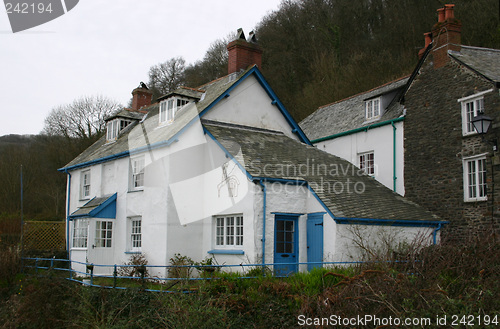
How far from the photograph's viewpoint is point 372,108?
21984 mm

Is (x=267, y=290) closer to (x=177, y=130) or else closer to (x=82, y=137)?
(x=177, y=130)

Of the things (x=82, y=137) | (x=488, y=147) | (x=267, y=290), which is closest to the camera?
(x=267, y=290)

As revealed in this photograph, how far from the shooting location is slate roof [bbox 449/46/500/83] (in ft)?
54.6

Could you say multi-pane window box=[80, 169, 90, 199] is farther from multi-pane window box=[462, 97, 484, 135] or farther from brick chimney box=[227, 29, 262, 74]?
multi-pane window box=[462, 97, 484, 135]

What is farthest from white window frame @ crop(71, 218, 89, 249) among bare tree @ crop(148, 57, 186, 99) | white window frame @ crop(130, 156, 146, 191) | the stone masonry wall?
bare tree @ crop(148, 57, 186, 99)

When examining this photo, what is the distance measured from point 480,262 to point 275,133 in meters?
11.6

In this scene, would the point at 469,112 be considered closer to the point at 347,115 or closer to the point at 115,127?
the point at 347,115

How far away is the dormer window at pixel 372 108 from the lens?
21.7 m

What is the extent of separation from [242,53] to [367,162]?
7675mm

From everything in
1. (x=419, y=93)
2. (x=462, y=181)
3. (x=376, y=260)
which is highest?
(x=419, y=93)

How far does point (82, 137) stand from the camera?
37.3 meters

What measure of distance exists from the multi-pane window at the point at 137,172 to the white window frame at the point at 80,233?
2.47 metres

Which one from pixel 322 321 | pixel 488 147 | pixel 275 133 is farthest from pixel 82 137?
pixel 322 321

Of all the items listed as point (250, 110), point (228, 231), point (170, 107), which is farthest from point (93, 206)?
point (250, 110)
